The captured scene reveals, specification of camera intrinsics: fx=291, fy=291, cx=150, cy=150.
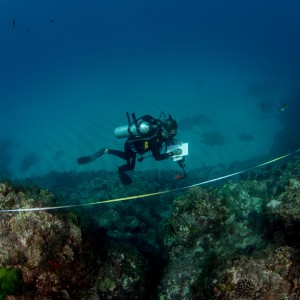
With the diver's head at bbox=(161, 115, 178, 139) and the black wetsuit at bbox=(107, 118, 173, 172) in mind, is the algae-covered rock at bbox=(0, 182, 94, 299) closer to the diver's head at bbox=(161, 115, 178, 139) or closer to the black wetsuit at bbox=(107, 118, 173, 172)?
the black wetsuit at bbox=(107, 118, 173, 172)

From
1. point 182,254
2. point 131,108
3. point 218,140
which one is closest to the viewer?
point 182,254

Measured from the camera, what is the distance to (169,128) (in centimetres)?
854

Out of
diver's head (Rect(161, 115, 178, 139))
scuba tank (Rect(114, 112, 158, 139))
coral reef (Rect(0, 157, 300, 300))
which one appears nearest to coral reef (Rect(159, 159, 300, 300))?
coral reef (Rect(0, 157, 300, 300))

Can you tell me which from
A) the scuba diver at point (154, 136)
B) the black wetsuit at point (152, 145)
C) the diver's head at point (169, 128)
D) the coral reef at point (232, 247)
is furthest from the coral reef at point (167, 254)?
the black wetsuit at point (152, 145)

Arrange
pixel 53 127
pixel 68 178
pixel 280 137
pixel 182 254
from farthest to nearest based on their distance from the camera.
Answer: pixel 53 127 → pixel 280 137 → pixel 68 178 → pixel 182 254

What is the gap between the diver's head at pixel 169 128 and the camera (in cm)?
848

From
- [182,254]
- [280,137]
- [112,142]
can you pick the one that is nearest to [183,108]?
[112,142]

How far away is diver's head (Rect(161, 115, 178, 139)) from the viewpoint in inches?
334

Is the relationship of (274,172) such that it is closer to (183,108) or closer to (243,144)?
(243,144)

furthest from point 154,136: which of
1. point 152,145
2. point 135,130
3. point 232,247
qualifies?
point 232,247

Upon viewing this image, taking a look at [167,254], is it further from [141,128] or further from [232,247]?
[141,128]

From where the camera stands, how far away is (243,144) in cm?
→ 3175

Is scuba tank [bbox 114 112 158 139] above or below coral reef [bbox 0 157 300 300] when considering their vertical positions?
above

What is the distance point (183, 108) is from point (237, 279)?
148 feet
